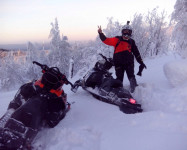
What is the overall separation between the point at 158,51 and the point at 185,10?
9.66m

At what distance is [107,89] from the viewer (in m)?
4.45

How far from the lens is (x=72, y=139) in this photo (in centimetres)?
290

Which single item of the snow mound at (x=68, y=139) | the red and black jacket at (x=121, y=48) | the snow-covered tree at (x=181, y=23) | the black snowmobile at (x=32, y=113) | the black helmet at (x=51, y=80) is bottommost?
the snow mound at (x=68, y=139)

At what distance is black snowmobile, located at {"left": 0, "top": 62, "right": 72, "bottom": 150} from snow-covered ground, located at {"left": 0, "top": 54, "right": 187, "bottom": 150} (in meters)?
0.26

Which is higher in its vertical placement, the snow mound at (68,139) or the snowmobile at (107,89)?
the snowmobile at (107,89)

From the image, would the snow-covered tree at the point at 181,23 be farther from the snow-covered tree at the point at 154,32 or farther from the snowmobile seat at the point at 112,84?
the snow-covered tree at the point at 154,32

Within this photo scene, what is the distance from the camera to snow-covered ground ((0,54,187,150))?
96.7 inches

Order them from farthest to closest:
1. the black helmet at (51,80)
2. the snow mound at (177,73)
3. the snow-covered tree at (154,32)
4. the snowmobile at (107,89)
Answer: the snow-covered tree at (154,32)
the snow mound at (177,73)
the snowmobile at (107,89)
the black helmet at (51,80)

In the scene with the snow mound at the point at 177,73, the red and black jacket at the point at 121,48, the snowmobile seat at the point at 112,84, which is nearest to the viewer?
the snowmobile seat at the point at 112,84

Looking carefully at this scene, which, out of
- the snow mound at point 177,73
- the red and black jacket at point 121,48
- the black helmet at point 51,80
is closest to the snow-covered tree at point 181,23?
the snow mound at point 177,73

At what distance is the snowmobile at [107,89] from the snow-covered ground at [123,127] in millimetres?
188

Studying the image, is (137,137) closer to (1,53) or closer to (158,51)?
(158,51)

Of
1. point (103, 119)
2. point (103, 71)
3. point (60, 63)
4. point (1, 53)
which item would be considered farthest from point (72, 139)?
point (1, 53)

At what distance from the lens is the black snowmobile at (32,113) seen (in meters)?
2.47
